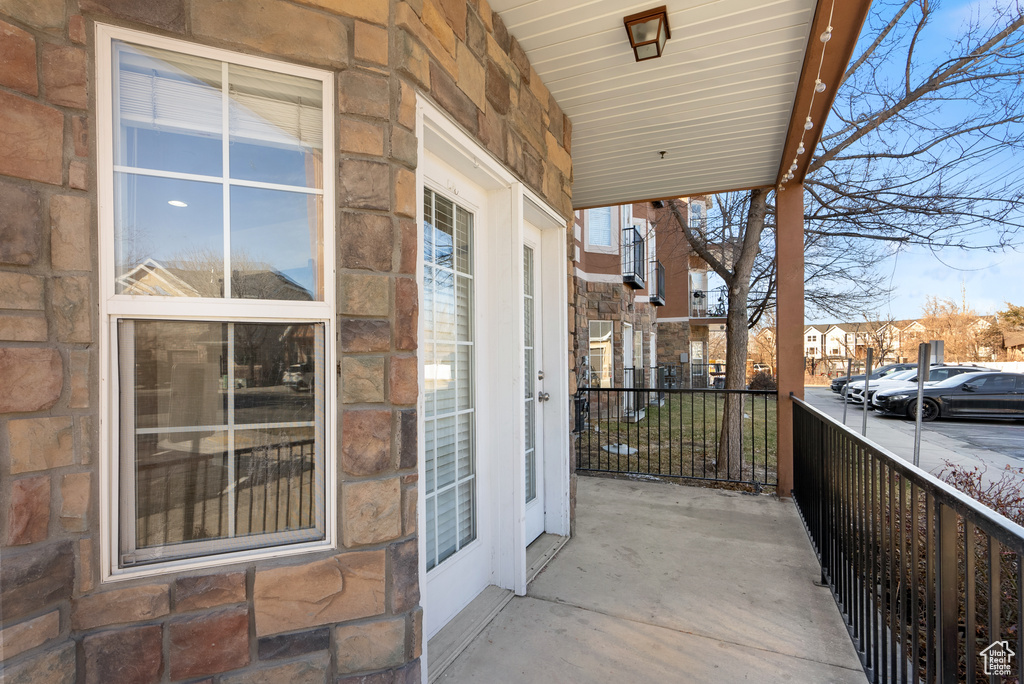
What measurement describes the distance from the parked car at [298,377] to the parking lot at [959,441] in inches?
171

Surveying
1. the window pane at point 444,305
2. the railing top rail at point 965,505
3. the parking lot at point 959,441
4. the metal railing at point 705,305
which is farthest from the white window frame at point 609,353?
the metal railing at point 705,305

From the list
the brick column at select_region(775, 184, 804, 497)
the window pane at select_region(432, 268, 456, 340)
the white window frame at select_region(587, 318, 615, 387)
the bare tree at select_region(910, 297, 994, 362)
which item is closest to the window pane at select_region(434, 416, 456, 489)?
the window pane at select_region(432, 268, 456, 340)

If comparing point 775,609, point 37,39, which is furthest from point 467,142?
point 775,609

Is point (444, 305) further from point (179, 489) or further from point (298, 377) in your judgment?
point (179, 489)

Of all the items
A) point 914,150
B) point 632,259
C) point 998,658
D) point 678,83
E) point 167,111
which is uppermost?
point 914,150

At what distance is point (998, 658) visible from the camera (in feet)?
3.08

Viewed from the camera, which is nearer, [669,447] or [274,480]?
[274,480]

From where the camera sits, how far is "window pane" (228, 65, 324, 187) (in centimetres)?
136

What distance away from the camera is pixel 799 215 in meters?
3.94

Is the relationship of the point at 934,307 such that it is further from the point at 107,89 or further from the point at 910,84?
the point at 107,89

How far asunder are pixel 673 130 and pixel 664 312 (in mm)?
14388

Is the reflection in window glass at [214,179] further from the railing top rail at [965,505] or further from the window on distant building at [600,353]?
the window on distant building at [600,353]

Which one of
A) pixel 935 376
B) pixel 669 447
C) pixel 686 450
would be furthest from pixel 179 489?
pixel 935 376

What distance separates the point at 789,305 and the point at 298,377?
3919mm
